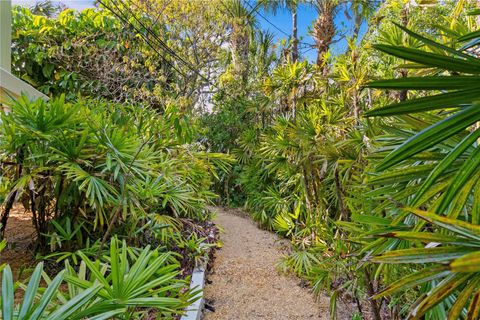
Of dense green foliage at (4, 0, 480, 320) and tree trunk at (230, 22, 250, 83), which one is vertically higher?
tree trunk at (230, 22, 250, 83)

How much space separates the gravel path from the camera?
3.29m

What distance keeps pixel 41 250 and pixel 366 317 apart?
10.8 feet

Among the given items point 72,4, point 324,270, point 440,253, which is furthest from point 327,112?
point 72,4

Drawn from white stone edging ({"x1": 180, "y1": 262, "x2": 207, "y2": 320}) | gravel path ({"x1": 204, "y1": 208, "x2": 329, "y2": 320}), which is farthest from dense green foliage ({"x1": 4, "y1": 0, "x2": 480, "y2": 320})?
gravel path ({"x1": 204, "y1": 208, "x2": 329, "y2": 320})

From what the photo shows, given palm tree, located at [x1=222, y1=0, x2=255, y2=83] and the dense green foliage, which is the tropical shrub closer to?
the dense green foliage

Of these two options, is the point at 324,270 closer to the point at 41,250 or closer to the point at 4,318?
the point at 4,318

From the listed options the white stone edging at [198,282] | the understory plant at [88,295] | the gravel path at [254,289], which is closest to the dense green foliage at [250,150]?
the understory plant at [88,295]

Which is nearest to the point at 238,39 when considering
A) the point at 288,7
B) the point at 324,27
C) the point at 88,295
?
the point at 324,27

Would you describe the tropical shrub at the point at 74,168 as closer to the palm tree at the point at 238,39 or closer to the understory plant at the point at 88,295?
the understory plant at the point at 88,295

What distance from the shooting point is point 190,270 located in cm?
361

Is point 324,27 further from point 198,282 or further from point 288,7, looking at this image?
point 198,282

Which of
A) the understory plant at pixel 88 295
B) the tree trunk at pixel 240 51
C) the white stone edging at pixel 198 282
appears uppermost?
the tree trunk at pixel 240 51

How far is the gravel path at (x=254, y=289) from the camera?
130 inches

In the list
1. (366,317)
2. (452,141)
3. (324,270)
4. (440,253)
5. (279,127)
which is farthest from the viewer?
(279,127)
